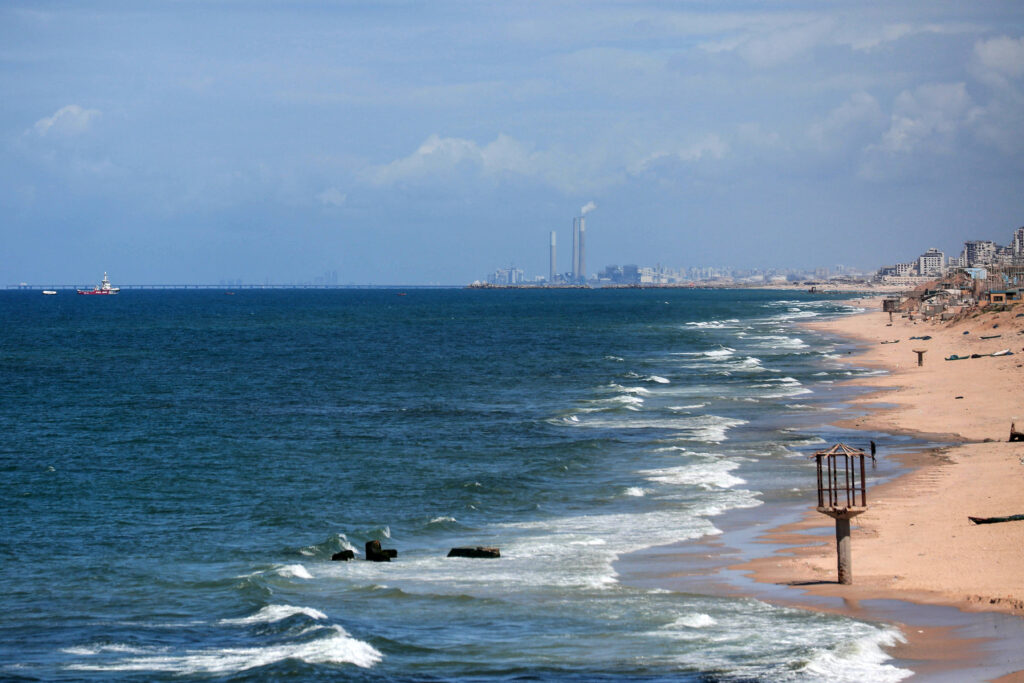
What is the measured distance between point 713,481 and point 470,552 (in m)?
12.5

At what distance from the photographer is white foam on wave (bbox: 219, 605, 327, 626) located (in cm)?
2352

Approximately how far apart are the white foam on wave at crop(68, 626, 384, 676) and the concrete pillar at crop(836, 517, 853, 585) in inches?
411

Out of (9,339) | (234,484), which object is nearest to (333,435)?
(234,484)

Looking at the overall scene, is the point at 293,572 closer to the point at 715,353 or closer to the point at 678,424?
the point at 678,424

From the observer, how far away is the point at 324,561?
95.2ft

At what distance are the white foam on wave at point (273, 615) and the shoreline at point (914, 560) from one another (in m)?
7.36

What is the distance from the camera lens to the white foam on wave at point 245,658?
20562 mm

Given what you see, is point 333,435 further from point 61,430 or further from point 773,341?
point 773,341

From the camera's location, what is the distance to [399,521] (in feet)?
110

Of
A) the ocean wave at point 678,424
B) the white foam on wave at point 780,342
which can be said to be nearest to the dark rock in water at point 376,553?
the ocean wave at point 678,424

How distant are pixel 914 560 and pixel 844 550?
2.93 meters

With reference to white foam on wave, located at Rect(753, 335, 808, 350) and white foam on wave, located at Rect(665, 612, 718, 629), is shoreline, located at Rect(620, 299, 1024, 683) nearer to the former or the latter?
white foam on wave, located at Rect(665, 612, 718, 629)

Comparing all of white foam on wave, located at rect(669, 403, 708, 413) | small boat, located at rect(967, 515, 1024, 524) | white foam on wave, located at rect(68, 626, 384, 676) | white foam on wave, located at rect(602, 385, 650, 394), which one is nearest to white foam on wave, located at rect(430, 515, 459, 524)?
white foam on wave, located at rect(68, 626, 384, 676)

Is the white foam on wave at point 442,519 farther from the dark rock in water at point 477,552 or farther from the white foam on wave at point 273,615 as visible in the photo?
the white foam on wave at point 273,615
